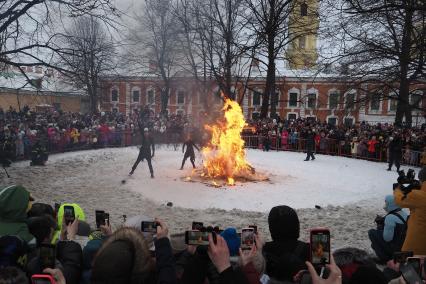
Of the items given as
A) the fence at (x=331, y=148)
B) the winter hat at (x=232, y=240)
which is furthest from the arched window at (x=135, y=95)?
the winter hat at (x=232, y=240)

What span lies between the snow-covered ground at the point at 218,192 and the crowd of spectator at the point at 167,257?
17.9ft

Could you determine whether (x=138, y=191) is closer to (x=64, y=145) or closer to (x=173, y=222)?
(x=173, y=222)

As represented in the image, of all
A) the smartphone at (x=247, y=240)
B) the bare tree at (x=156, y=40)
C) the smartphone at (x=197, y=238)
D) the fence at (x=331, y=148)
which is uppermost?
the bare tree at (x=156, y=40)

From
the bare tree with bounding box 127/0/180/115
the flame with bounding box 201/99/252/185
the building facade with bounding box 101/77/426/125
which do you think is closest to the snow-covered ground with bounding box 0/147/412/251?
the flame with bounding box 201/99/252/185

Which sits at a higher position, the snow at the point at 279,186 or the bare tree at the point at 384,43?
the bare tree at the point at 384,43

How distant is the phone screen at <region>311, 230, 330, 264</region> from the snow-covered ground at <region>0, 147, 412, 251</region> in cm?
618

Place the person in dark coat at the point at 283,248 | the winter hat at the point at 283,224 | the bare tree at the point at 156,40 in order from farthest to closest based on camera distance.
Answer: the bare tree at the point at 156,40, the winter hat at the point at 283,224, the person in dark coat at the point at 283,248

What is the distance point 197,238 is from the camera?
3154 millimetres

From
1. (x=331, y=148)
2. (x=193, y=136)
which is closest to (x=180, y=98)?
(x=331, y=148)

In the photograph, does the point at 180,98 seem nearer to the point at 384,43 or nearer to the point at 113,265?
the point at 384,43

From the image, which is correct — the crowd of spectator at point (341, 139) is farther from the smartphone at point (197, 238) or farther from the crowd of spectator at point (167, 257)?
the smartphone at point (197, 238)

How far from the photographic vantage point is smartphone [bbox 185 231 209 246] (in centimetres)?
312

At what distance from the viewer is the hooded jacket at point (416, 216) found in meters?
4.98

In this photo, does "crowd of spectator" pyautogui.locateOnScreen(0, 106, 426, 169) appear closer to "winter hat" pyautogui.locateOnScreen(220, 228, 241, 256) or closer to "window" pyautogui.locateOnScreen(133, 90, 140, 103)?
"winter hat" pyautogui.locateOnScreen(220, 228, 241, 256)
